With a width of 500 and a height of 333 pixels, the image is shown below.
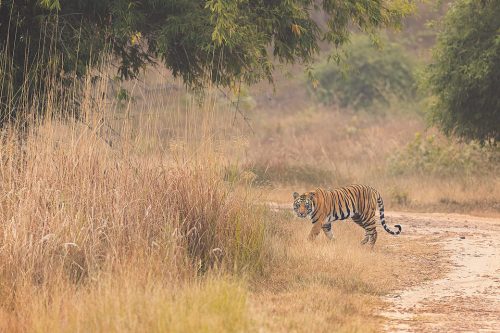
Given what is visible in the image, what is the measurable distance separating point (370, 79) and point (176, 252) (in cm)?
3084

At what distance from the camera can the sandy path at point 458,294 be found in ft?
29.0

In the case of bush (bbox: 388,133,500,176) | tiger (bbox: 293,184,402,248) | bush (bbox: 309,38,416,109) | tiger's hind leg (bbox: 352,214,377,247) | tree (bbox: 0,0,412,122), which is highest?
bush (bbox: 309,38,416,109)

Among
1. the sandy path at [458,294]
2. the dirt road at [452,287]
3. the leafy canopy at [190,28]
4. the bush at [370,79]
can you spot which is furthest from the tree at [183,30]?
the bush at [370,79]

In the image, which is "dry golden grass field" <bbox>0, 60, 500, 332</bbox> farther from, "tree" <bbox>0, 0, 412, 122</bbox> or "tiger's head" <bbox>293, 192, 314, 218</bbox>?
"tree" <bbox>0, 0, 412, 122</bbox>

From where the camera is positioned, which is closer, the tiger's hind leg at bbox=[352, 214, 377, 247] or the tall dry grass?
the tall dry grass

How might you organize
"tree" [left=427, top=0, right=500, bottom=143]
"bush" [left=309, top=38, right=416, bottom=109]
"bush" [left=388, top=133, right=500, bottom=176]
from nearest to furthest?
"tree" [left=427, top=0, right=500, bottom=143], "bush" [left=388, top=133, right=500, bottom=176], "bush" [left=309, top=38, right=416, bottom=109]

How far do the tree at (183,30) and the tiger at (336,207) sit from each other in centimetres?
207

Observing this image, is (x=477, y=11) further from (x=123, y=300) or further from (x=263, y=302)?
(x=123, y=300)

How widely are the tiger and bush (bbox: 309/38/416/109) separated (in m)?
24.5

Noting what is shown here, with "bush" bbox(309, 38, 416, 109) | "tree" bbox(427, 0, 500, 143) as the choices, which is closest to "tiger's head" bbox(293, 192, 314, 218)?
"tree" bbox(427, 0, 500, 143)

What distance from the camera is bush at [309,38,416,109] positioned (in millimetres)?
38719

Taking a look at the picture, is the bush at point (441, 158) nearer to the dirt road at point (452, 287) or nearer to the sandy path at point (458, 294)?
the dirt road at point (452, 287)

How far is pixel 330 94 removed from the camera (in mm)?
40188

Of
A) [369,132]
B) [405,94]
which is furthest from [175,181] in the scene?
[405,94]
